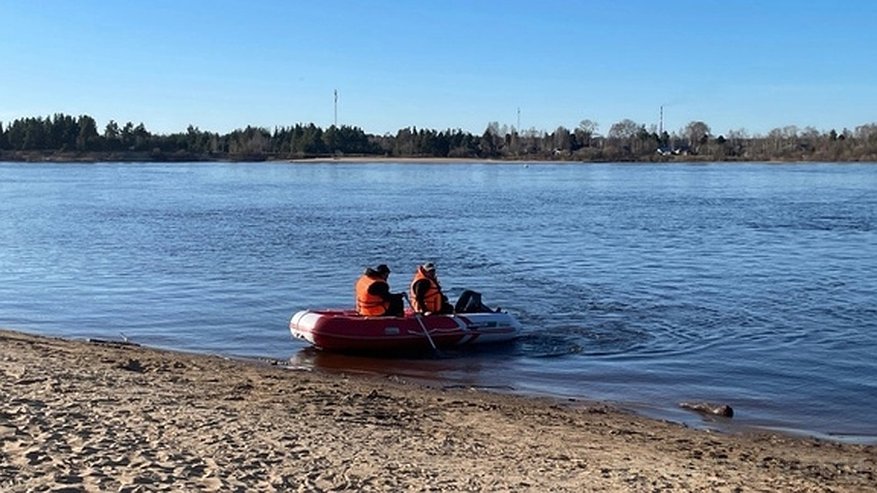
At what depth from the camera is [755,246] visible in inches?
1328

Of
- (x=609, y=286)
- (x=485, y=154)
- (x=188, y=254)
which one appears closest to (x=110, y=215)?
(x=188, y=254)

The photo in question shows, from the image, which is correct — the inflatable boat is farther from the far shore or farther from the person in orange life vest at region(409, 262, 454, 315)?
the far shore

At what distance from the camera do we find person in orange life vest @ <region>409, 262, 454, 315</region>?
1669cm

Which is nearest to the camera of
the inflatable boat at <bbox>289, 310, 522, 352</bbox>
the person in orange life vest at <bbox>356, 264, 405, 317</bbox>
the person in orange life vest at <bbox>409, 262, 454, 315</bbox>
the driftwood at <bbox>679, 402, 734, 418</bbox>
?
the driftwood at <bbox>679, 402, 734, 418</bbox>

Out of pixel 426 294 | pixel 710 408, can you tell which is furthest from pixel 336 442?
pixel 426 294

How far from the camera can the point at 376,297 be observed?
650 inches

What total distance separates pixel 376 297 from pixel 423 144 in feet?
518

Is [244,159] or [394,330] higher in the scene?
[244,159]

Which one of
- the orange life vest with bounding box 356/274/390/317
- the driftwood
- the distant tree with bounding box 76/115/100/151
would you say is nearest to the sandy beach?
the driftwood

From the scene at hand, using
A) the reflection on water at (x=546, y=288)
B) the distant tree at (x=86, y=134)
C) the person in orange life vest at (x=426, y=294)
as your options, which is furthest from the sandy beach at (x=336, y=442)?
the distant tree at (x=86, y=134)

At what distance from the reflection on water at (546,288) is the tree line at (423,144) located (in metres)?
114

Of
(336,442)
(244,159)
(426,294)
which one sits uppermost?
(244,159)

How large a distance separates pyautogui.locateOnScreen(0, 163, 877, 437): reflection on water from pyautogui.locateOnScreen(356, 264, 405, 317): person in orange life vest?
0.92 metres

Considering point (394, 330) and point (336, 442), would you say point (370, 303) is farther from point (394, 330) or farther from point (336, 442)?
point (336, 442)
